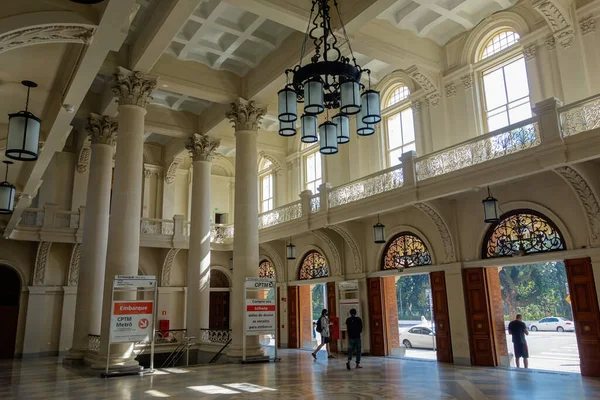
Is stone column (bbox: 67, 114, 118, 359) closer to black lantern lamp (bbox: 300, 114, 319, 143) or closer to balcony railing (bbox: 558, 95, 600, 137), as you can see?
black lantern lamp (bbox: 300, 114, 319, 143)

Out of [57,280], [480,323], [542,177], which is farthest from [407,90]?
[57,280]

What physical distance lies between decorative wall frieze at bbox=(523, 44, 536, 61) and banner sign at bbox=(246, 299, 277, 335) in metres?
8.57

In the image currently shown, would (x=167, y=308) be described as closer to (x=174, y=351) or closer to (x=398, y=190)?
(x=174, y=351)

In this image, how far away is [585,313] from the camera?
993 cm

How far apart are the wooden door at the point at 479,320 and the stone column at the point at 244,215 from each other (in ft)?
17.4

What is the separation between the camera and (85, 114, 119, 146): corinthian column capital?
1410 centimetres

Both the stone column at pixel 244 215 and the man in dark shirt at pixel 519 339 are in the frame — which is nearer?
the man in dark shirt at pixel 519 339

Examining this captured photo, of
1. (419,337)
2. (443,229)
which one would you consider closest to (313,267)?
(419,337)

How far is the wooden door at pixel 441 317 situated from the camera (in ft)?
41.0

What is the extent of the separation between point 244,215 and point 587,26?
9198 millimetres

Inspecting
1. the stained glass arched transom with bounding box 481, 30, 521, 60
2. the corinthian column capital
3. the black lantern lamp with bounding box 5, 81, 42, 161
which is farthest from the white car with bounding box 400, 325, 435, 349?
the black lantern lamp with bounding box 5, 81, 42, 161

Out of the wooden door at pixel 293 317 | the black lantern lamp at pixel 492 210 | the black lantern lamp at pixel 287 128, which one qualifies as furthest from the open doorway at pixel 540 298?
the black lantern lamp at pixel 287 128

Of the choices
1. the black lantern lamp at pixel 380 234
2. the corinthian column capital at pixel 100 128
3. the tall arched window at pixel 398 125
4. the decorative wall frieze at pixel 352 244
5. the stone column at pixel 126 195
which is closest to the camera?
the stone column at pixel 126 195

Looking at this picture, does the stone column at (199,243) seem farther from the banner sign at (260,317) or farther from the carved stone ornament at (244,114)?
the banner sign at (260,317)
